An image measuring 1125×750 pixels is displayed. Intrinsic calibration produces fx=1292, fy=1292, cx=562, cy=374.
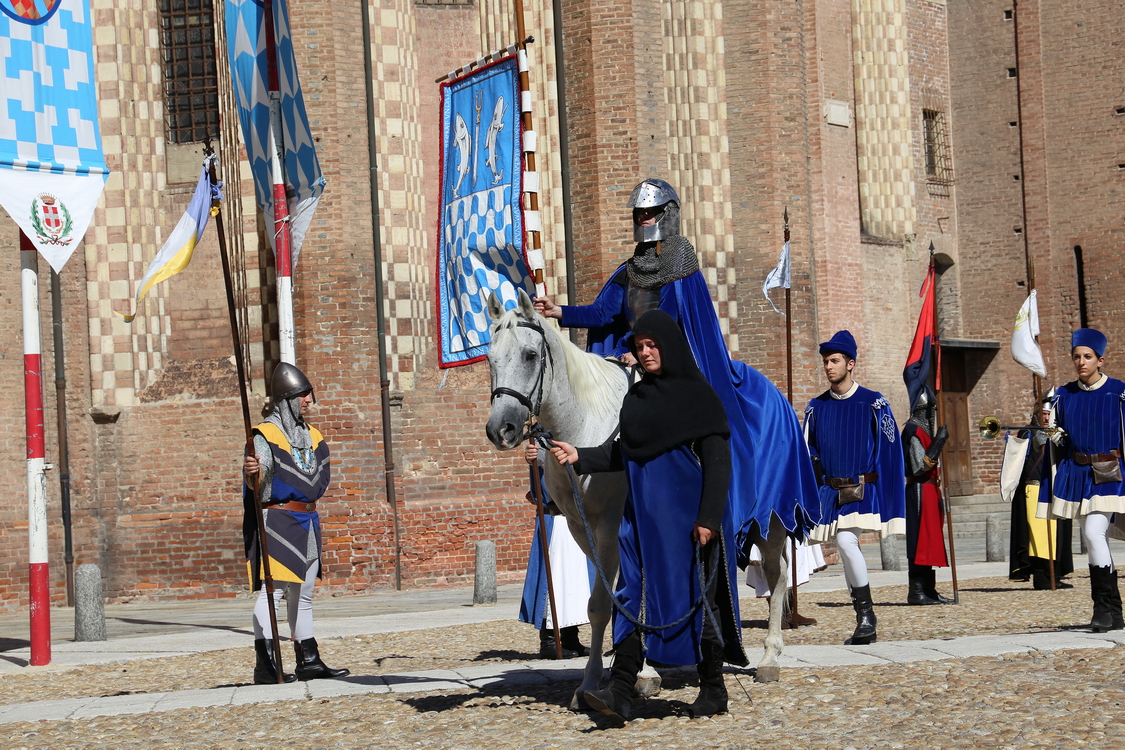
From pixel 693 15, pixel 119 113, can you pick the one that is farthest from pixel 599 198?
pixel 119 113

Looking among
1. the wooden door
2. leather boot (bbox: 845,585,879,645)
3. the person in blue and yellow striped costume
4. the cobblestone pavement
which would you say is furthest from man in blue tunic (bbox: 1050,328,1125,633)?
the wooden door

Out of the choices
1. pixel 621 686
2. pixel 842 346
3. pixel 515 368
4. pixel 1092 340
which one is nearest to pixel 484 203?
pixel 515 368

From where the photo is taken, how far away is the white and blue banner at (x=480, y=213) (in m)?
7.88

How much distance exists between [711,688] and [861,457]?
3.08m

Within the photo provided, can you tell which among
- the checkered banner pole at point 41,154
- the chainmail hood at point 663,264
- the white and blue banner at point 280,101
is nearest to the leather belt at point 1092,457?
the chainmail hood at point 663,264

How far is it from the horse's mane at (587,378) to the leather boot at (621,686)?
3.61 ft

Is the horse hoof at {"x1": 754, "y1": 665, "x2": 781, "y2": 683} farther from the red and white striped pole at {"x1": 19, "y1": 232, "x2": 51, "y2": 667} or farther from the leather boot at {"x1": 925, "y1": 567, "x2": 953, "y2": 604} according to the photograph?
the red and white striped pole at {"x1": 19, "y1": 232, "x2": 51, "y2": 667}

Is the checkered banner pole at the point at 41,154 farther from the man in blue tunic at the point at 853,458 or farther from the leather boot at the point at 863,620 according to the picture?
the leather boot at the point at 863,620

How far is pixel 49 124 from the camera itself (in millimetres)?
9773

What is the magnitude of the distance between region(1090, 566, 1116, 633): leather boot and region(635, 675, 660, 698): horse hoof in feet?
11.2

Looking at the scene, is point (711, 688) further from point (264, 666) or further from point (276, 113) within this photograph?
point (276, 113)

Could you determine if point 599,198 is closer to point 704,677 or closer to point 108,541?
point 108,541

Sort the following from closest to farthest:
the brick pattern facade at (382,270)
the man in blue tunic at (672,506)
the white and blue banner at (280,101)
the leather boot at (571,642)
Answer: the man in blue tunic at (672,506) → the leather boot at (571,642) → the white and blue banner at (280,101) → the brick pattern facade at (382,270)

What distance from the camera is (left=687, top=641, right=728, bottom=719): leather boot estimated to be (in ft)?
Answer: 19.2
